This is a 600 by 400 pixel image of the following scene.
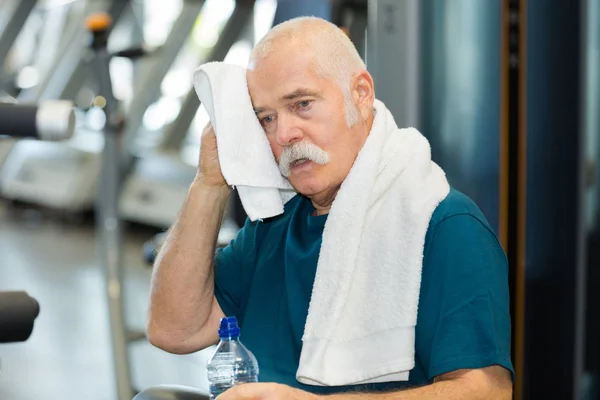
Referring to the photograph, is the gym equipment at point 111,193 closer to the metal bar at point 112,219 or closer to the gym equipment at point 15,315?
the metal bar at point 112,219

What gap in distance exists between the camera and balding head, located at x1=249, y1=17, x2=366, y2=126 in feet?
4.95

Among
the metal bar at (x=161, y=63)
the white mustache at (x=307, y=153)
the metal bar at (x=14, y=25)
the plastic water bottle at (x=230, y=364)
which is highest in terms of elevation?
the metal bar at (x=14, y=25)

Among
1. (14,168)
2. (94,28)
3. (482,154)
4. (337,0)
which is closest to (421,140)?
(482,154)

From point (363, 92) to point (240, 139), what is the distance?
0.25m

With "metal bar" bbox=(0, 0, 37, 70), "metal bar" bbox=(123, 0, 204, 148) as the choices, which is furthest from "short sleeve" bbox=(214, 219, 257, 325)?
"metal bar" bbox=(0, 0, 37, 70)

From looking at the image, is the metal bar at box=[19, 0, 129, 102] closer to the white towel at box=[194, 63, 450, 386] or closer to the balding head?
the balding head

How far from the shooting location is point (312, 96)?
59.7 inches

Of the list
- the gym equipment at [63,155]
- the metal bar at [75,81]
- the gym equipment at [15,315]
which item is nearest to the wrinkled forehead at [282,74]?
the gym equipment at [15,315]

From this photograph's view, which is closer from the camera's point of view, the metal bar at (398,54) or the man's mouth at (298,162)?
the man's mouth at (298,162)

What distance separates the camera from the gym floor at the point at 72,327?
352 cm

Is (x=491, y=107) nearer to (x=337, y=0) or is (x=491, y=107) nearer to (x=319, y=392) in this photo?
(x=337, y=0)

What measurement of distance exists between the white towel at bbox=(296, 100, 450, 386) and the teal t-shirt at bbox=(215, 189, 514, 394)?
3 cm

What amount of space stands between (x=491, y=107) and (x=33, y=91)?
22.9 feet

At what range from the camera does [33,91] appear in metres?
8.46
